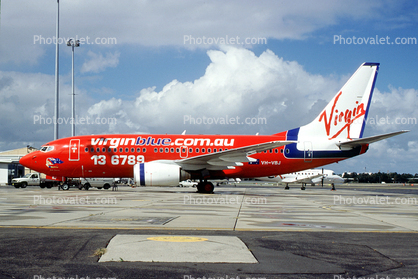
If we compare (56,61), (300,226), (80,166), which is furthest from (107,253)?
(56,61)

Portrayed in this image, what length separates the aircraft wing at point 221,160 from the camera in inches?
906

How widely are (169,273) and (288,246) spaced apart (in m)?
2.53

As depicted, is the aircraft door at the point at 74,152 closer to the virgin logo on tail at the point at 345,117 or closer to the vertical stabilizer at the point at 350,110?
the vertical stabilizer at the point at 350,110

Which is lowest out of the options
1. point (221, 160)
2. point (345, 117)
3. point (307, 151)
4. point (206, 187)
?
point (206, 187)

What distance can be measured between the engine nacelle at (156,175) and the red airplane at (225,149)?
106 centimetres

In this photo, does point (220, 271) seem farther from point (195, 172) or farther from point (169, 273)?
point (195, 172)

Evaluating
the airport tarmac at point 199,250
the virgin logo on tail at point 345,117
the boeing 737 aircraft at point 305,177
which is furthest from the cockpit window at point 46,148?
the boeing 737 aircraft at point 305,177

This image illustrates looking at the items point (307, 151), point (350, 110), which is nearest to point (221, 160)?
point (307, 151)

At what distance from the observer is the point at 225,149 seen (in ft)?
86.6

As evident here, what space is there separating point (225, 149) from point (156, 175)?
5766 mm

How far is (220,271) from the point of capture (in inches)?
178

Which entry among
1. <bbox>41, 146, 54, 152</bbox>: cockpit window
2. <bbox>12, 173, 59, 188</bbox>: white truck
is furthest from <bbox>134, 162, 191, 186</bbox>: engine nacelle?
<bbox>12, 173, 59, 188</bbox>: white truck

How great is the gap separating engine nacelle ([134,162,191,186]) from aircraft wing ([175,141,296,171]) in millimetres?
Result: 1164

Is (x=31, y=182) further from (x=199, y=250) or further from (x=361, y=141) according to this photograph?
(x=199, y=250)
